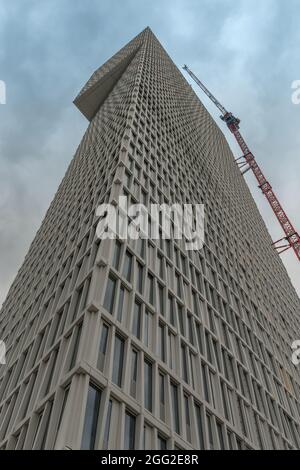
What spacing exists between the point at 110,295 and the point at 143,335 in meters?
3.01

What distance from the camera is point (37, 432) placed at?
17922mm

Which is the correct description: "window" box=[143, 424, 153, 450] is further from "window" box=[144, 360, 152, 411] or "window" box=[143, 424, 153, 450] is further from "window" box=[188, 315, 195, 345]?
A: "window" box=[188, 315, 195, 345]

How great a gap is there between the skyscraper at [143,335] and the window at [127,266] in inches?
5.5

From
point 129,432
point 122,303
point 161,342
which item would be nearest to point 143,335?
point 161,342

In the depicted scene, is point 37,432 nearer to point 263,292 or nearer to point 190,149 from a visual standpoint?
point 263,292

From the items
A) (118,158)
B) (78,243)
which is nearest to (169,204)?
(118,158)

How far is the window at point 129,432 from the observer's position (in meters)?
16.6

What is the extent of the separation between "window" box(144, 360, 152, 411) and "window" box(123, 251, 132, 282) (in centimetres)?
571

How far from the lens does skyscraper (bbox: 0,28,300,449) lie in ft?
58.1

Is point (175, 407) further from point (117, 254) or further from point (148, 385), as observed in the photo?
point (117, 254)

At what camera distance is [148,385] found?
20.2 meters

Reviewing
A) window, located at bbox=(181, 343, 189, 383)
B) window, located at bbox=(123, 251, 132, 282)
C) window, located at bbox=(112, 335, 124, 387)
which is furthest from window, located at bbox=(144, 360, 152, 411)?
window, located at bbox=(123, 251, 132, 282)

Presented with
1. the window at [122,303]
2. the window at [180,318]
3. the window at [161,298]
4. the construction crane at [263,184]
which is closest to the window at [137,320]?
the window at [122,303]
